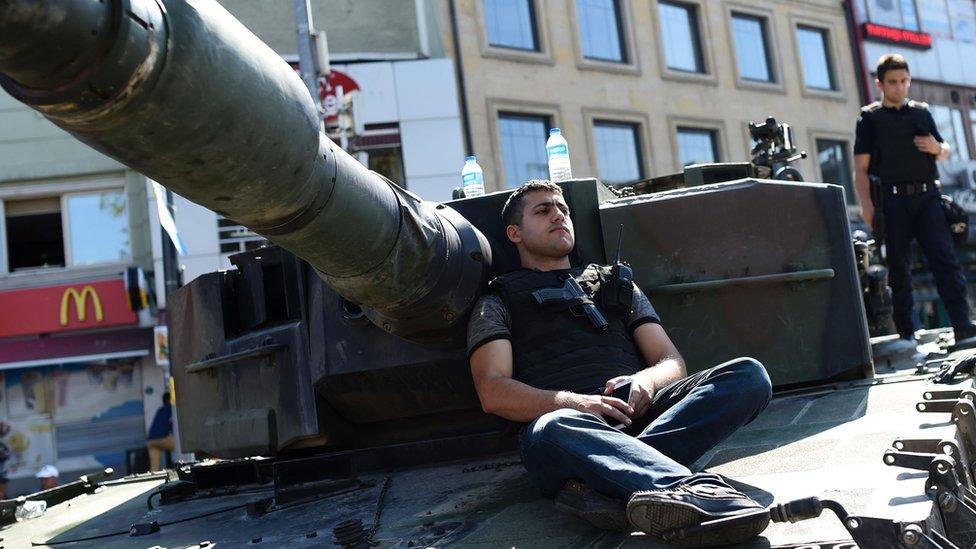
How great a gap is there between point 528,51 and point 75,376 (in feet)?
28.9

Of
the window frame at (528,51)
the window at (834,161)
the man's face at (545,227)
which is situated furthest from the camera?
the window at (834,161)

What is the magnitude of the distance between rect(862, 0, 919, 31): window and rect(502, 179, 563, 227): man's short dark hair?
21466 mm

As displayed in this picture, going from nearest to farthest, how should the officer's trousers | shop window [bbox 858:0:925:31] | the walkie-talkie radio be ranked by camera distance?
the walkie-talkie radio
the officer's trousers
shop window [bbox 858:0:925:31]

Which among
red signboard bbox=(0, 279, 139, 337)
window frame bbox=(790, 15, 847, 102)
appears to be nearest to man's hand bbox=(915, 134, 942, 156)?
red signboard bbox=(0, 279, 139, 337)

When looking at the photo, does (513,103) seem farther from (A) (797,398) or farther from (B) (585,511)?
(B) (585,511)

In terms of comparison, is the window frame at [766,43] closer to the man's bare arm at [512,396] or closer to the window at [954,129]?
the window at [954,129]

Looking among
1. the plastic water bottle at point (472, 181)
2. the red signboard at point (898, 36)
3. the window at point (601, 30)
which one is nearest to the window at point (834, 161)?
the red signboard at point (898, 36)

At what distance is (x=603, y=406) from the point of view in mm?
3402

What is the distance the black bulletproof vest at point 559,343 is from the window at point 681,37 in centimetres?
1692

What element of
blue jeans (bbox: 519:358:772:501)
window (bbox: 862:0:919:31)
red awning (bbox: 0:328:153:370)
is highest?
window (bbox: 862:0:919:31)

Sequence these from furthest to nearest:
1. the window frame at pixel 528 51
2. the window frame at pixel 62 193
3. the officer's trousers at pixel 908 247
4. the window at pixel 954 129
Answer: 1. the window at pixel 954 129
2. the window frame at pixel 528 51
3. the window frame at pixel 62 193
4. the officer's trousers at pixel 908 247

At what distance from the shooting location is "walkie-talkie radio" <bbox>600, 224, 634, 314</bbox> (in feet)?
13.0

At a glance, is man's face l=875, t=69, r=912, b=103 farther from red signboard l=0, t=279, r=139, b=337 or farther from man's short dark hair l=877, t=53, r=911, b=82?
red signboard l=0, t=279, r=139, b=337

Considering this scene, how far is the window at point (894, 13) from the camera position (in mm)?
23688
